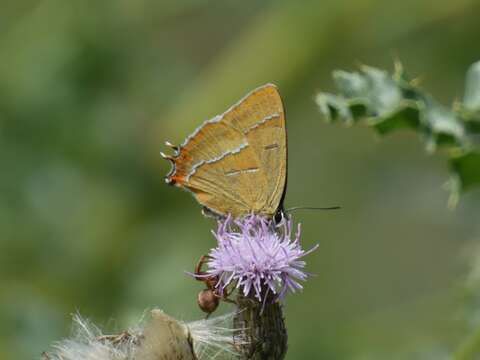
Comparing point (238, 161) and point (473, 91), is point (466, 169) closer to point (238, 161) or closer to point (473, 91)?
point (473, 91)

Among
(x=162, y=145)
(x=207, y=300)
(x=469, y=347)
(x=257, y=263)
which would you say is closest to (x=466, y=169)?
(x=469, y=347)

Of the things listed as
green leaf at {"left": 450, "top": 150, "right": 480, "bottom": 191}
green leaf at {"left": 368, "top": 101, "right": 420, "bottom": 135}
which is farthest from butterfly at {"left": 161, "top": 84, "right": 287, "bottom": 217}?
green leaf at {"left": 450, "top": 150, "right": 480, "bottom": 191}

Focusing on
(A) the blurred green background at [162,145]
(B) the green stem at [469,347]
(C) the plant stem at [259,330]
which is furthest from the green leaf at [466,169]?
(A) the blurred green background at [162,145]

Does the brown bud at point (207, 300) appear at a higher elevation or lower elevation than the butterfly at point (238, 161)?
lower

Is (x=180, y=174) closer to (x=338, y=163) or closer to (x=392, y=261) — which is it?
(x=338, y=163)

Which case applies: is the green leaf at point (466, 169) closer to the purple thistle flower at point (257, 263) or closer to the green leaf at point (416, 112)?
the green leaf at point (416, 112)

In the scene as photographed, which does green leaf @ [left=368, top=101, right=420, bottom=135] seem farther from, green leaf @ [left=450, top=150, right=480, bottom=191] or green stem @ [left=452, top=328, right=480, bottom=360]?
green stem @ [left=452, top=328, right=480, bottom=360]

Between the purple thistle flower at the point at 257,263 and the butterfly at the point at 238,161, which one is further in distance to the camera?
the butterfly at the point at 238,161
